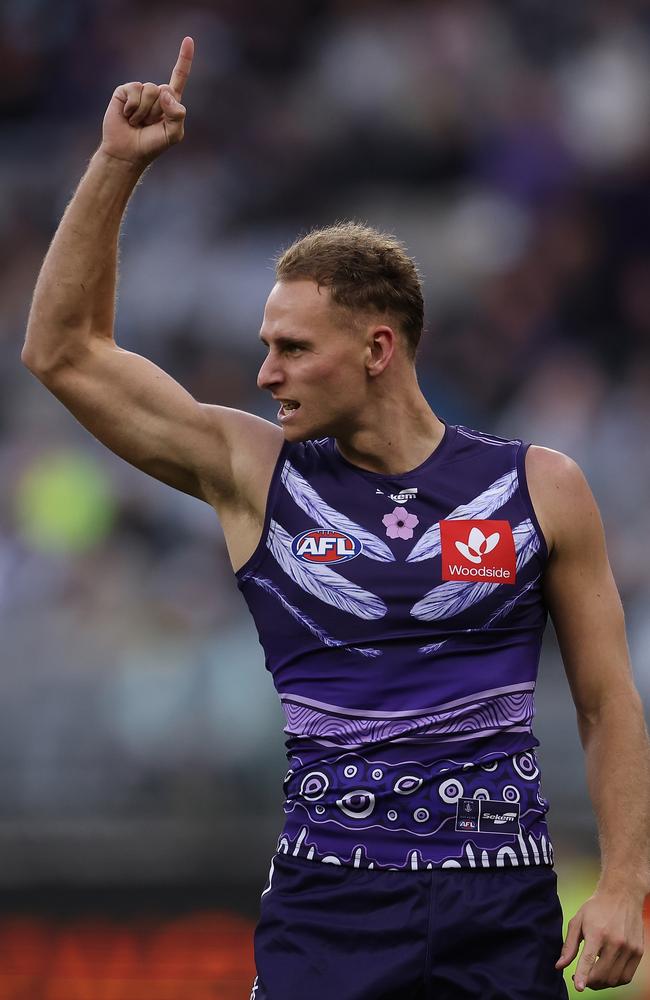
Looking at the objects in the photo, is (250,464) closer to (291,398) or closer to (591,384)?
(291,398)

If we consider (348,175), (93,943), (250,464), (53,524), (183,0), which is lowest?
(93,943)

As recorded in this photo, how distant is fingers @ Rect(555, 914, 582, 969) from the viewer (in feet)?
10.2

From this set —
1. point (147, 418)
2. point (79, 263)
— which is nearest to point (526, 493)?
point (147, 418)

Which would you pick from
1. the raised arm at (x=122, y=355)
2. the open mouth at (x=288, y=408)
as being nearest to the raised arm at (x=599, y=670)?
the open mouth at (x=288, y=408)

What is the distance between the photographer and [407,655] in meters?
3.28

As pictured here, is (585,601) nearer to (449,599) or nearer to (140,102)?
(449,599)

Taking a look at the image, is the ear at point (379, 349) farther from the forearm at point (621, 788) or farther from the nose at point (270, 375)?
the forearm at point (621, 788)

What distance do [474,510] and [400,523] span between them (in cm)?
18

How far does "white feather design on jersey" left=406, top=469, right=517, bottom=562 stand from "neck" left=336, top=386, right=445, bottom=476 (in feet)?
0.62

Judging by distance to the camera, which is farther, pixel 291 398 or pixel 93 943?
pixel 93 943

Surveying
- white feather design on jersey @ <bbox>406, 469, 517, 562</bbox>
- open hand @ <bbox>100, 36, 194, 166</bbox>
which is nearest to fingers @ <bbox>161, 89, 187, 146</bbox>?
open hand @ <bbox>100, 36, 194, 166</bbox>

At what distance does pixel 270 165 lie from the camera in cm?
1071

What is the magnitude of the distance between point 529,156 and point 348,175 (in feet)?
4.37

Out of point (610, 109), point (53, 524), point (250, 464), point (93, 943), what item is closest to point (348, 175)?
point (610, 109)
